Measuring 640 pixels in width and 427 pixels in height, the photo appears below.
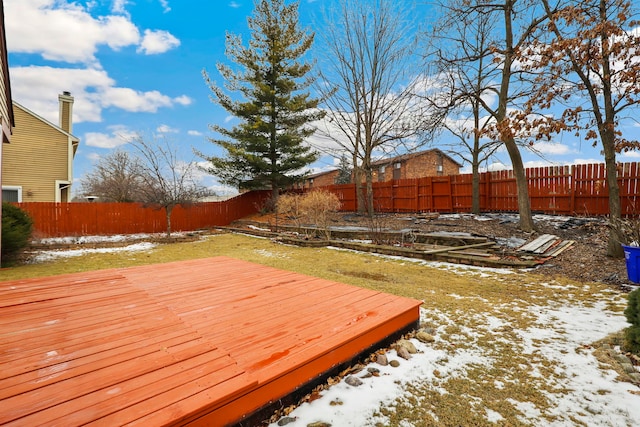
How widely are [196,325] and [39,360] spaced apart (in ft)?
2.85

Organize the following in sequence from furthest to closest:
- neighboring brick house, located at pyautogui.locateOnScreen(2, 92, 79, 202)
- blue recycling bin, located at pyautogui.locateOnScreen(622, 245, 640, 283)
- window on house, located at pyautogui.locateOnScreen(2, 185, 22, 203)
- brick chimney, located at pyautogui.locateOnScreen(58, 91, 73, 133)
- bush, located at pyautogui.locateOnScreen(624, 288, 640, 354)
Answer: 1. brick chimney, located at pyautogui.locateOnScreen(58, 91, 73, 133)
2. neighboring brick house, located at pyautogui.locateOnScreen(2, 92, 79, 202)
3. window on house, located at pyautogui.locateOnScreen(2, 185, 22, 203)
4. blue recycling bin, located at pyautogui.locateOnScreen(622, 245, 640, 283)
5. bush, located at pyautogui.locateOnScreen(624, 288, 640, 354)

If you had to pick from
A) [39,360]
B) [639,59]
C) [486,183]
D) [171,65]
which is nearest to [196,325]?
[39,360]

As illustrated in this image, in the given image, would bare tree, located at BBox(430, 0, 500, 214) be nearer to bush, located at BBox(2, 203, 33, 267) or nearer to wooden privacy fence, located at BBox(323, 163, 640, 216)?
wooden privacy fence, located at BBox(323, 163, 640, 216)

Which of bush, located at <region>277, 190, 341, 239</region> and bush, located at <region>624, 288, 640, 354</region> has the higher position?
bush, located at <region>277, 190, 341, 239</region>

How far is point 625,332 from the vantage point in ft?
8.18

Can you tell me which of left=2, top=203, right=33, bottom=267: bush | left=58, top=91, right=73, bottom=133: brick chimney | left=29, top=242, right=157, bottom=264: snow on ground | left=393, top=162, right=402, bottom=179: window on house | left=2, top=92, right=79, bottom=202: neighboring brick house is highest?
left=58, top=91, right=73, bottom=133: brick chimney

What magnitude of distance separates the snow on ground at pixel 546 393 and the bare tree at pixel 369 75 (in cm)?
1024

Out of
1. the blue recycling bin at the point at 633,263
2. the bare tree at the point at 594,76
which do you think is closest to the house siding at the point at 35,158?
the bare tree at the point at 594,76

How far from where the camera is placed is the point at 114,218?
12164 mm

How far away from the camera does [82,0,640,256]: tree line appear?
232 inches

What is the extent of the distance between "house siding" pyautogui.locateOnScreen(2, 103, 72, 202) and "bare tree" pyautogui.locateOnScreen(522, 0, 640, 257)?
17826 mm

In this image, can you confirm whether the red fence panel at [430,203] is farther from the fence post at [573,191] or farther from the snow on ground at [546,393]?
the snow on ground at [546,393]

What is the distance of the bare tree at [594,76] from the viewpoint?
543 centimetres

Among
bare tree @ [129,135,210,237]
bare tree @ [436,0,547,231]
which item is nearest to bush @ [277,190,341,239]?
bare tree @ [129,135,210,237]
